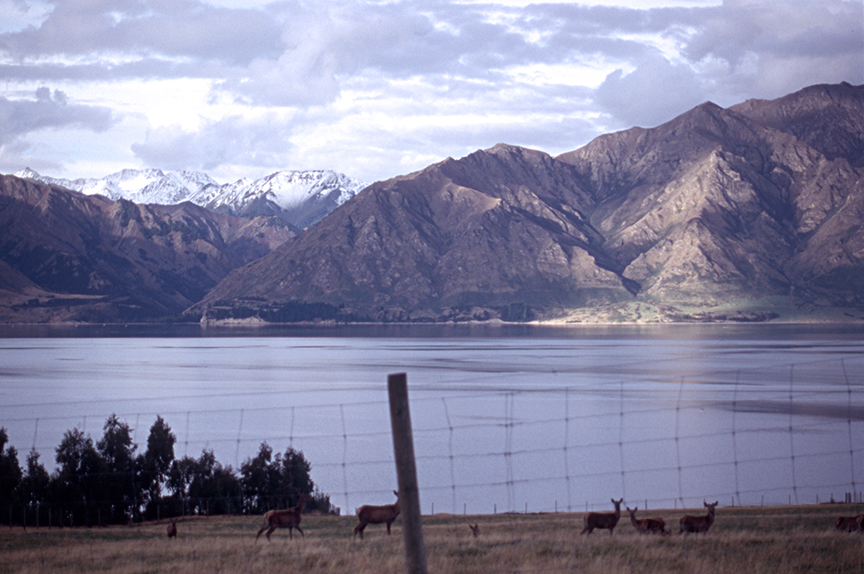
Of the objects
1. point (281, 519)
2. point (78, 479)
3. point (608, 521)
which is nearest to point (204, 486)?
point (78, 479)

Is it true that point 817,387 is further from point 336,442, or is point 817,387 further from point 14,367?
point 14,367

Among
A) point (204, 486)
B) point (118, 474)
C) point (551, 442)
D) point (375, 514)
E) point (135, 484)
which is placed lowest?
point (551, 442)

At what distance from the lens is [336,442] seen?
76562mm

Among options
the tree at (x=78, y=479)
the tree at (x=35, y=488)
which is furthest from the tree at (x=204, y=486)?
the tree at (x=35, y=488)

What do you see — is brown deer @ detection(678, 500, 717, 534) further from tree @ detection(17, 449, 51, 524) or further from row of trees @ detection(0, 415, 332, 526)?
tree @ detection(17, 449, 51, 524)

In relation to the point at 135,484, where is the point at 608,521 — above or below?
above

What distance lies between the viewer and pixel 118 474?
1790 inches

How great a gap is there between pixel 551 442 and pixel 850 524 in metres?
57.4

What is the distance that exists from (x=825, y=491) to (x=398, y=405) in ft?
167

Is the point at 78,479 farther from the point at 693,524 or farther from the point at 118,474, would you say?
the point at 693,524

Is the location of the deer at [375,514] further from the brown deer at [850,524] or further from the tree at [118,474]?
the tree at [118,474]

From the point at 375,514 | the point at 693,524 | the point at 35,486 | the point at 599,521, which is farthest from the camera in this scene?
the point at 35,486

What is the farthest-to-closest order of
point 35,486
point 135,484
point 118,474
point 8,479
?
1. point 135,484
2. point 118,474
3. point 35,486
4. point 8,479

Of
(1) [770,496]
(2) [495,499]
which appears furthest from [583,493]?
(1) [770,496]
